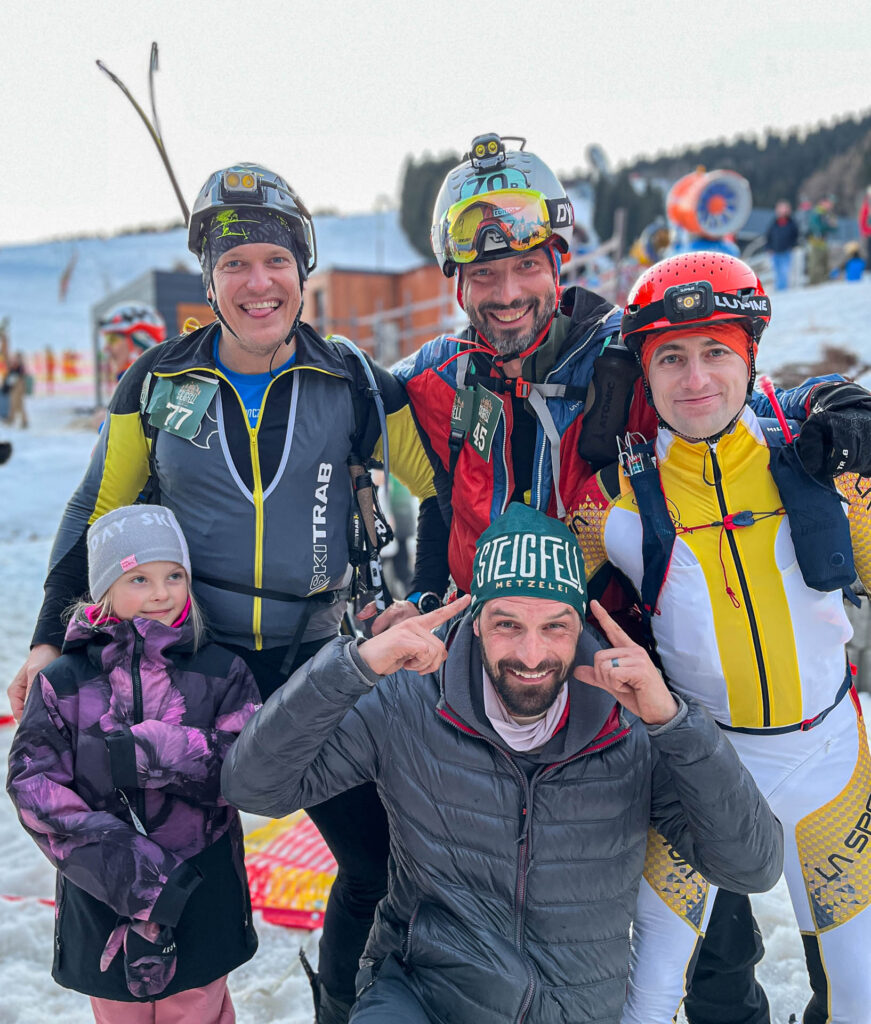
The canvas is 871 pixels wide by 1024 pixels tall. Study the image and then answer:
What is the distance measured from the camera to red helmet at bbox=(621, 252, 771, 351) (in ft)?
7.56

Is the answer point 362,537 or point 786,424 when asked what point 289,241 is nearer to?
point 362,537

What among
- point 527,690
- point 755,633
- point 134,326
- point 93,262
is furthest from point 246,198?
point 93,262

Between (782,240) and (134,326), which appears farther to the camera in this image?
(782,240)

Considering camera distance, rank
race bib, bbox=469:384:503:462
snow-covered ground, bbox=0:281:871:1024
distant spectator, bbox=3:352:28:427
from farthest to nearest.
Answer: distant spectator, bbox=3:352:28:427 < snow-covered ground, bbox=0:281:871:1024 < race bib, bbox=469:384:503:462

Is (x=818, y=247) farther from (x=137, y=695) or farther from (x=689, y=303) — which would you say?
(x=137, y=695)

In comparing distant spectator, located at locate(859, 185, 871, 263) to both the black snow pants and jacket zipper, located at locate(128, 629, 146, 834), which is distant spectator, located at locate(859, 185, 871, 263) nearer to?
the black snow pants

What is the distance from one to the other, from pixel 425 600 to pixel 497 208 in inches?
51.6

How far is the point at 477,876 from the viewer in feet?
7.22

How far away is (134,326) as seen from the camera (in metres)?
6.09

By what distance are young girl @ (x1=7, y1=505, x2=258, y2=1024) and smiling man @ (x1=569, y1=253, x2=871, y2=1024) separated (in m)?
1.19

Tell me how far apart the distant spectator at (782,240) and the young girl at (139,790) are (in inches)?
769

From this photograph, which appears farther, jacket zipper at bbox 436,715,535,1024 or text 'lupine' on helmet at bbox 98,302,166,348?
text 'lupine' on helmet at bbox 98,302,166,348

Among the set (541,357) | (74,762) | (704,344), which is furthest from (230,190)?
(74,762)

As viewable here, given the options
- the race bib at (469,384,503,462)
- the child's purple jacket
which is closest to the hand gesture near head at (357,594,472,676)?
the child's purple jacket
